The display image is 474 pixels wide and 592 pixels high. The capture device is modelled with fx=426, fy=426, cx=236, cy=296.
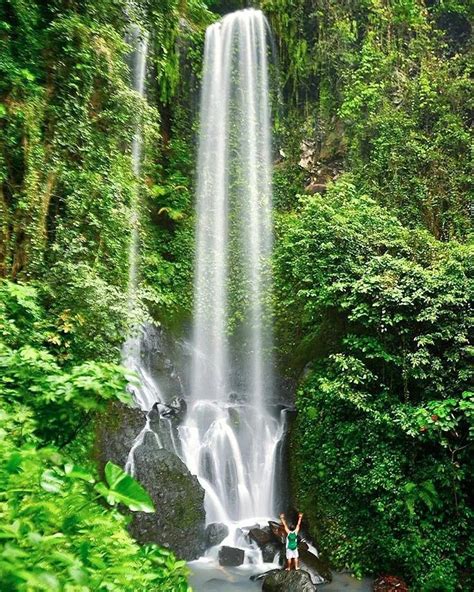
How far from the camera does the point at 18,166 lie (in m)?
6.59

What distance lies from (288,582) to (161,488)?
2487mm

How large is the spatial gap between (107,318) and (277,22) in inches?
520

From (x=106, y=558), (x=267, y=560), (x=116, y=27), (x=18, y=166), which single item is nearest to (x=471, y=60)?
(x=116, y=27)

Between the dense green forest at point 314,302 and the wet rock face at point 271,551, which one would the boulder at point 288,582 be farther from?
the dense green forest at point 314,302

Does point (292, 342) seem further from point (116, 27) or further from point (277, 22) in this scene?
point (277, 22)

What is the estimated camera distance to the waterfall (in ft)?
28.3

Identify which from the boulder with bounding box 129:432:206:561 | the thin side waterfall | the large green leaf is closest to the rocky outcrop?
the boulder with bounding box 129:432:206:561

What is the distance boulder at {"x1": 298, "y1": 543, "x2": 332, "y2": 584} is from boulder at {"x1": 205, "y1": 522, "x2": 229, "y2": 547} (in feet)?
4.44

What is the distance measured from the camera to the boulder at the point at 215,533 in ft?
24.3

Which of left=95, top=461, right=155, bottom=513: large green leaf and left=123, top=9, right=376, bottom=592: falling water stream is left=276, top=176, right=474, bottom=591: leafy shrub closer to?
left=123, top=9, right=376, bottom=592: falling water stream

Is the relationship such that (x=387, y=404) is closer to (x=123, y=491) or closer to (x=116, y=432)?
(x=116, y=432)

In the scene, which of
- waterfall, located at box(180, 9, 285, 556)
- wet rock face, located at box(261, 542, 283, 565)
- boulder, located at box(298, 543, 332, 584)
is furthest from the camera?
waterfall, located at box(180, 9, 285, 556)

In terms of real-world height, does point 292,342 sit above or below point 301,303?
below

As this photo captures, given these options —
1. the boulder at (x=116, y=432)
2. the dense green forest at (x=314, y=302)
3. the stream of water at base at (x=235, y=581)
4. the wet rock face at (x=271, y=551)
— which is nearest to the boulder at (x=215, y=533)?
the stream of water at base at (x=235, y=581)
